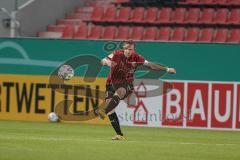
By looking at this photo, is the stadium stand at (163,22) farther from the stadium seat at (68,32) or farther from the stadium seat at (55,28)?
the stadium seat at (55,28)

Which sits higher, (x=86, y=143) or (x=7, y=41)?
(x=7, y=41)

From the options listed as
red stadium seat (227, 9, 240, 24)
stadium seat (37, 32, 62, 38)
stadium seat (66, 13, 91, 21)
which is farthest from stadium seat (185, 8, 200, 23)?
stadium seat (37, 32, 62, 38)

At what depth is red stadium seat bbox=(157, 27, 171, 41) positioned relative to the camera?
73.5ft

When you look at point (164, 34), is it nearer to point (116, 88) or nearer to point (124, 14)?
point (124, 14)

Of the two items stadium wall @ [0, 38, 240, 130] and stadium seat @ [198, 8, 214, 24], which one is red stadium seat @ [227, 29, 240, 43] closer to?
stadium seat @ [198, 8, 214, 24]

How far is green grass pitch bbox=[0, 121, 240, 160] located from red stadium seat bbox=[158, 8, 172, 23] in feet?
19.0

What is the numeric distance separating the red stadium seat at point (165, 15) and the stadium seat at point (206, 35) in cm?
131

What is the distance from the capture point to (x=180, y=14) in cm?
2284

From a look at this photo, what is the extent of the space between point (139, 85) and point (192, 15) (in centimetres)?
501

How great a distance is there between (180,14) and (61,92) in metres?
5.51

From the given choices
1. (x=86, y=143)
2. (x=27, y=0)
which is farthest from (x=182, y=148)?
(x=27, y=0)

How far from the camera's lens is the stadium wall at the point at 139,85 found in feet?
58.9

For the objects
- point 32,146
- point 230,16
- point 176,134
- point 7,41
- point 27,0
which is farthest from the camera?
point 27,0

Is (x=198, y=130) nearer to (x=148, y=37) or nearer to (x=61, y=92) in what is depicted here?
(x=61, y=92)
